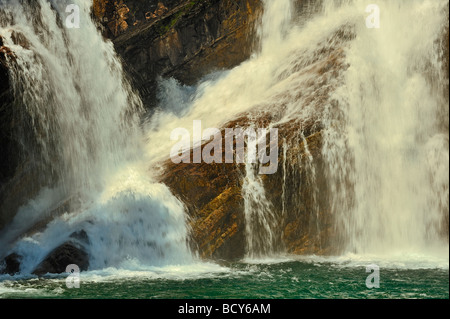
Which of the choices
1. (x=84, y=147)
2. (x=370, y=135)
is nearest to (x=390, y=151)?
(x=370, y=135)

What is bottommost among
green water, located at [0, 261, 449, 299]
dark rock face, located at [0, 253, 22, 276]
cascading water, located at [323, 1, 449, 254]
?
green water, located at [0, 261, 449, 299]

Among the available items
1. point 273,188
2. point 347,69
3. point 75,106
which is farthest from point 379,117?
point 75,106

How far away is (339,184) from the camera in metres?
18.4

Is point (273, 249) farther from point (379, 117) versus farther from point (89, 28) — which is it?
point (89, 28)

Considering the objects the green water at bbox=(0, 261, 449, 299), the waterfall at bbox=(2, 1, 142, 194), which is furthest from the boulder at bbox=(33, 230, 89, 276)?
the waterfall at bbox=(2, 1, 142, 194)

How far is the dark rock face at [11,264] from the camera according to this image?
16094 mm

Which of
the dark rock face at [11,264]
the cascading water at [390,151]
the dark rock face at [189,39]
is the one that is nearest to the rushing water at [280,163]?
the cascading water at [390,151]

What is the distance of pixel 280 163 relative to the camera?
18078 mm

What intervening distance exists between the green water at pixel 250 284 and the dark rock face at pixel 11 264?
23.4 inches

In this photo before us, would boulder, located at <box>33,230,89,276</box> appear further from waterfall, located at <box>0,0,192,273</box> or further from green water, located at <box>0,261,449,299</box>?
green water, located at <box>0,261,449,299</box>

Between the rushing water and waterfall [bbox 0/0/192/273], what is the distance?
0.04m

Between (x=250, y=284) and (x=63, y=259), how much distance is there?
15.6ft

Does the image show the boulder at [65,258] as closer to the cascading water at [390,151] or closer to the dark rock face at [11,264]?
the dark rock face at [11,264]

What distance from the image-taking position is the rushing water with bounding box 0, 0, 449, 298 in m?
16.1
